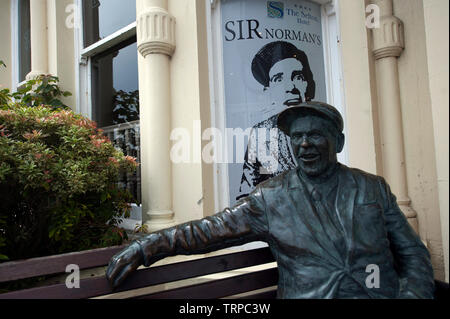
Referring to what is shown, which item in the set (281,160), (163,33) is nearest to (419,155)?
(281,160)

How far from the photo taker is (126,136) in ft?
15.6

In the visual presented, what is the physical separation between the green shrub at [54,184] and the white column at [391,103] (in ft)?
8.94

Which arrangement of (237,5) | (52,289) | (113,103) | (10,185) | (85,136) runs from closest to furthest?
(52,289) → (10,185) → (85,136) → (237,5) → (113,103)

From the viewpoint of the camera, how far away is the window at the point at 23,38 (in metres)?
7.25

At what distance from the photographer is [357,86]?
341 centimetres

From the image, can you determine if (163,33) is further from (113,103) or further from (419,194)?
(419,194)

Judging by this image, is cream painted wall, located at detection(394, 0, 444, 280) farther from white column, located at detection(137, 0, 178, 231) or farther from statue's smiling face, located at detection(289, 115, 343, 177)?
white column, located at detection(137, 0, 178, 231)

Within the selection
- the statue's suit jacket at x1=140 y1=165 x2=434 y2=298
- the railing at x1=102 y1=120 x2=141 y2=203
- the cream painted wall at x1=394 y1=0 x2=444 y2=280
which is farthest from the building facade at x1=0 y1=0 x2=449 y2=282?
the statue's suit jacket at x1=140 y1=165 x2=434 y2=298

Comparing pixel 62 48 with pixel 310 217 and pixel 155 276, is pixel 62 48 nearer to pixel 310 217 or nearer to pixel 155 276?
pixel 155 276

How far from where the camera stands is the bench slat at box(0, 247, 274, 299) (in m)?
1.61

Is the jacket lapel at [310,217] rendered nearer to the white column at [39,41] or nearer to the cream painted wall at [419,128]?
the cream painted wall at [419,128]

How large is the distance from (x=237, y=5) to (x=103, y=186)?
244 centimetres

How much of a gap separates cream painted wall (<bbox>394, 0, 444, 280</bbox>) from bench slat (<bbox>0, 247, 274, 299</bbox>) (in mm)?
2051
